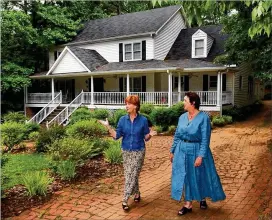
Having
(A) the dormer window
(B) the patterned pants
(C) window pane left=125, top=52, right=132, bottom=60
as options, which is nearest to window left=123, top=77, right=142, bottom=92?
(C) window pane left=125, top=52, right=132, bottom=60

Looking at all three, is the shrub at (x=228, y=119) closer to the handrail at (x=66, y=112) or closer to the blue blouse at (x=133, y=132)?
the handrail at (x=66, y=112)

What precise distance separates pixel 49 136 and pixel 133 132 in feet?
21.4

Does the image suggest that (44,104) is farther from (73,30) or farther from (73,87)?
(73,30)

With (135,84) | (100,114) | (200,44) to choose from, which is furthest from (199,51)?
(100,114)

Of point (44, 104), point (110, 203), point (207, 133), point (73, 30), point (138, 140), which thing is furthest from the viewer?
point (73, 30)

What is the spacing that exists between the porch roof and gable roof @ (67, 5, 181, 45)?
2.44m

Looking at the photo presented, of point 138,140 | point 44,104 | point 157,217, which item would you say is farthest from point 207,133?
point 44,104


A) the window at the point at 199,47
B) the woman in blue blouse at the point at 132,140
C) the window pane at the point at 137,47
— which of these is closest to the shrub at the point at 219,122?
the window at the point at 199,47

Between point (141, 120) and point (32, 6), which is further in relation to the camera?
point (32, 6)

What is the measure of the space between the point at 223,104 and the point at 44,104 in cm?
1462

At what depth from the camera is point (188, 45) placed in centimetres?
2477

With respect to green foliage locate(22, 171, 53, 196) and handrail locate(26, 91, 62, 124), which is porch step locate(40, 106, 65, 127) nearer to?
handrail locate(26, 91, 62, 124)

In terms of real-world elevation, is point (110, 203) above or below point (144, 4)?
below

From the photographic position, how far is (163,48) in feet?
80.2
